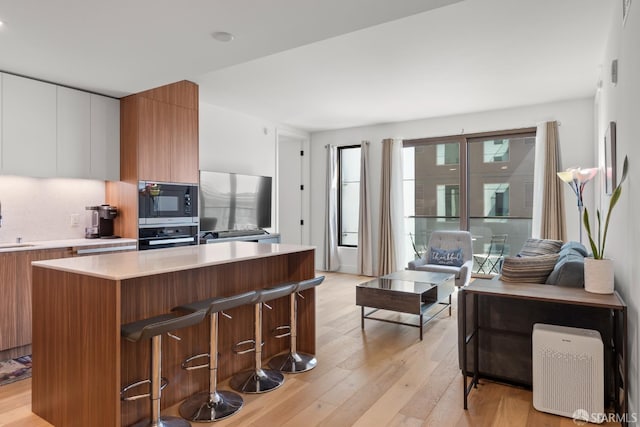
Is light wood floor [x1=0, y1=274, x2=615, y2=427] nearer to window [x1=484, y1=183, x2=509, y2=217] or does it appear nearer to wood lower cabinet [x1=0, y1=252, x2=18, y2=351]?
wood lower cabinet [x1=0, y1=252, x2=18, y2=351]

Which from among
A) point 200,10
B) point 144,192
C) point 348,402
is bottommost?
point 348,402

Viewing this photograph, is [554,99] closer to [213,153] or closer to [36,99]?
[213,153]

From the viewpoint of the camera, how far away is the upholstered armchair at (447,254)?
525 centimetres

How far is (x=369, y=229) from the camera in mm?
6977

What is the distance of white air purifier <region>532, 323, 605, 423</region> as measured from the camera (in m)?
2.24

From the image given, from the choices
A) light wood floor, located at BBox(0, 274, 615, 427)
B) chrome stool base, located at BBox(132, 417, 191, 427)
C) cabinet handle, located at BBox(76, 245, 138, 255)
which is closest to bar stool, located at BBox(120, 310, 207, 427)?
chrome stool base, located at BBox(132, 417, 191, 427)

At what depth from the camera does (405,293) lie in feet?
12.2

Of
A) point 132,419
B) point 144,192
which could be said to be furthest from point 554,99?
point 132,419

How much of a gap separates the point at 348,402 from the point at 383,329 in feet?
5.18

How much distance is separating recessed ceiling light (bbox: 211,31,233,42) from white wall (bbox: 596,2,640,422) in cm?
244

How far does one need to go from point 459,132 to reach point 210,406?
5459mm

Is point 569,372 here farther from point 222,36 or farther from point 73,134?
point 73,134

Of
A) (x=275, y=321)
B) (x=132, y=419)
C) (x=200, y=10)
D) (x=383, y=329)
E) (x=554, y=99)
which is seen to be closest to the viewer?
(x=132, y=419)

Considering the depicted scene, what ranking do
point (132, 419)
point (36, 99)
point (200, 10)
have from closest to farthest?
1. point (132, 419)
2. point (200, 10)
3. point (36, 99)
